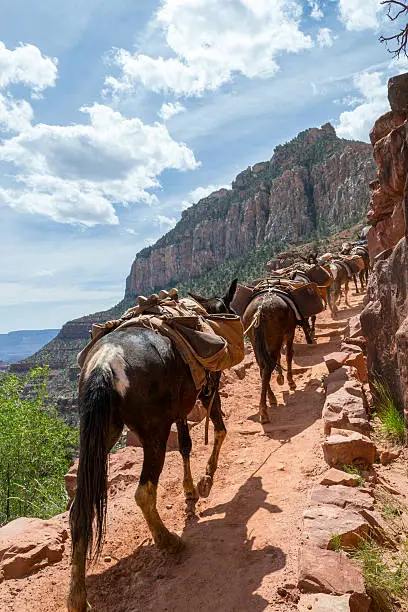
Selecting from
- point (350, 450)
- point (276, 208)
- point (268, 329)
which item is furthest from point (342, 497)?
point (276, 208)

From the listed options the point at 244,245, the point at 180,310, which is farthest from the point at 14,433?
the point at 244,245

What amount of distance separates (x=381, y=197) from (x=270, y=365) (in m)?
4.02

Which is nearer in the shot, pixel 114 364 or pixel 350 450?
pixel 114 364

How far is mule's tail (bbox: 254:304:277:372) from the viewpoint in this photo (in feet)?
24.8

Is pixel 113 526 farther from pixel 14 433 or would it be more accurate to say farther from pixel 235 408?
pixel 14 433

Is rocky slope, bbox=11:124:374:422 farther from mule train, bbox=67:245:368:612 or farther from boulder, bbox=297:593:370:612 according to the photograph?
boulder, bbox=297:593:370:612

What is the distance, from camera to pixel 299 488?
179 inches

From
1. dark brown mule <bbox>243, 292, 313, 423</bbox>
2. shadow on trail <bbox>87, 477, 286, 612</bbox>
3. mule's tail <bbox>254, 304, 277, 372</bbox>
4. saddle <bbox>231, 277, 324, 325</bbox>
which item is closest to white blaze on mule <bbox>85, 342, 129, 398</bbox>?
shadow on trail <bbox>87, 477, 286, 612</bbox>

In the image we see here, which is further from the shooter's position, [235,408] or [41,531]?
[235,408]

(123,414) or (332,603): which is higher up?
(123,414)

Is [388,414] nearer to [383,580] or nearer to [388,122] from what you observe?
[383,580]

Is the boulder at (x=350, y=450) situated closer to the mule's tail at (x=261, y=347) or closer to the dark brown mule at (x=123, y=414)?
the dark brown mule at (x=123, y=414)

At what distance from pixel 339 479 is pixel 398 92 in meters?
6.28

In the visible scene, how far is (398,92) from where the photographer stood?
6.68m
